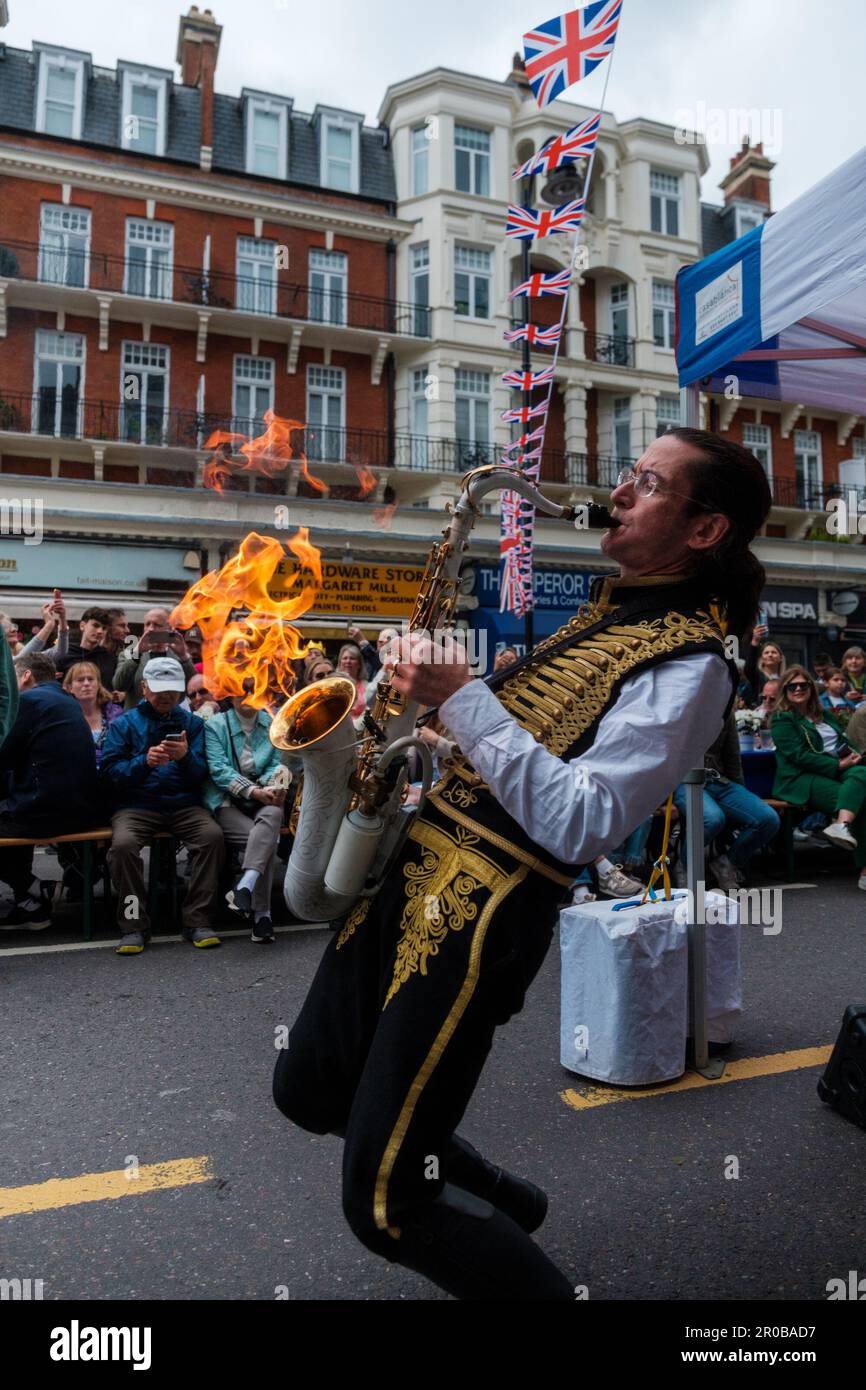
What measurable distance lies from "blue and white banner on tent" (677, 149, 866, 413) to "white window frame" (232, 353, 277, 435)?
17.8 meters

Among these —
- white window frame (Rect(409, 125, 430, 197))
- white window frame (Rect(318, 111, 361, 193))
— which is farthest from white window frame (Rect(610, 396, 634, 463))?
white window frame (Rect(318, 111, 361, 193))

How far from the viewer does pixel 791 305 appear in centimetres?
445

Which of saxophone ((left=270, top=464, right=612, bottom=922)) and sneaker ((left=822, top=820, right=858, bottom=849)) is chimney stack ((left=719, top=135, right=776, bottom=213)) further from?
saxophone ((left=270, top=464, right=612, bottom=922))

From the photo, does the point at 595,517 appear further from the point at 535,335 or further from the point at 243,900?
A: the point at 535,335

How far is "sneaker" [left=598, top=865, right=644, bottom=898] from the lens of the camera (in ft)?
22.4

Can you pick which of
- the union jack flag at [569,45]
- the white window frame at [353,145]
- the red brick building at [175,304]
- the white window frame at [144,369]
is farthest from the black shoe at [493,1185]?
the white window frame at [353,145]

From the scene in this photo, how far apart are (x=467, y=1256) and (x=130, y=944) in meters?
4.25

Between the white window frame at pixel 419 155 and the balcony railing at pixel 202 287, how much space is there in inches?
126

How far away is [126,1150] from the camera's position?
3.19 metres

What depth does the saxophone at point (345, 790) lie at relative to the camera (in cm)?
194

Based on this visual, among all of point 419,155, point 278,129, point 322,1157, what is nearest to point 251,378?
point 278,129

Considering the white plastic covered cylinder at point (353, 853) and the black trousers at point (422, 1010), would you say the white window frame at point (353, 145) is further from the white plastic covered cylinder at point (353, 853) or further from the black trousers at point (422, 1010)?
the black trousers at point (422, 1010)

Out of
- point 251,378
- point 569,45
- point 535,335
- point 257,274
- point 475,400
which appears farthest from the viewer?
point 475,400
